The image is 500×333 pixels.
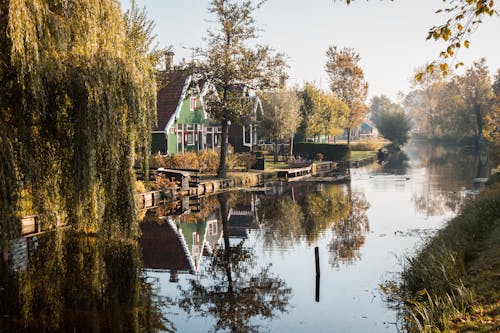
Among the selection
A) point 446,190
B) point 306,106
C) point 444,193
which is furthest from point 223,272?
point 306,106

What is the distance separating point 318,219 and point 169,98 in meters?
→ 22.4

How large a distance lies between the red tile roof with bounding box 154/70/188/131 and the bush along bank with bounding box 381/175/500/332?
2836cm

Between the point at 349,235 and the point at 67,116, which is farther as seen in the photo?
the point at 349,235

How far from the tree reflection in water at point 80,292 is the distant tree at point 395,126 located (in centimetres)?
7304

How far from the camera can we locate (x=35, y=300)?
39.4 feet

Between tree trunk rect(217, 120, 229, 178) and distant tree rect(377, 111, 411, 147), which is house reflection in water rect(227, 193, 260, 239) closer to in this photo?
tree trunk rect(217, 120, 229, 178)

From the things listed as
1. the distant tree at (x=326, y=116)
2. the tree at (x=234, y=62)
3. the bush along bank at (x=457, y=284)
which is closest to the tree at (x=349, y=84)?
the distant tree at (x=326, y=116)

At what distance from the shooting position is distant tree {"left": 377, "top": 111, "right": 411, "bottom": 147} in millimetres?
84250

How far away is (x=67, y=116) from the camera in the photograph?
11422 mm

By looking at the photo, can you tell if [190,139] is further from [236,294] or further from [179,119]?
[236,294]

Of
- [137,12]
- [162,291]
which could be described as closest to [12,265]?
[162,291]

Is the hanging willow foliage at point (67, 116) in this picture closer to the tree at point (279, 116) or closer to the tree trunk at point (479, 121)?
the tree at point (279, 116)

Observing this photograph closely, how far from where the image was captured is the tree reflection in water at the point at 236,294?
11523mm

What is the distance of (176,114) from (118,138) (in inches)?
1152
